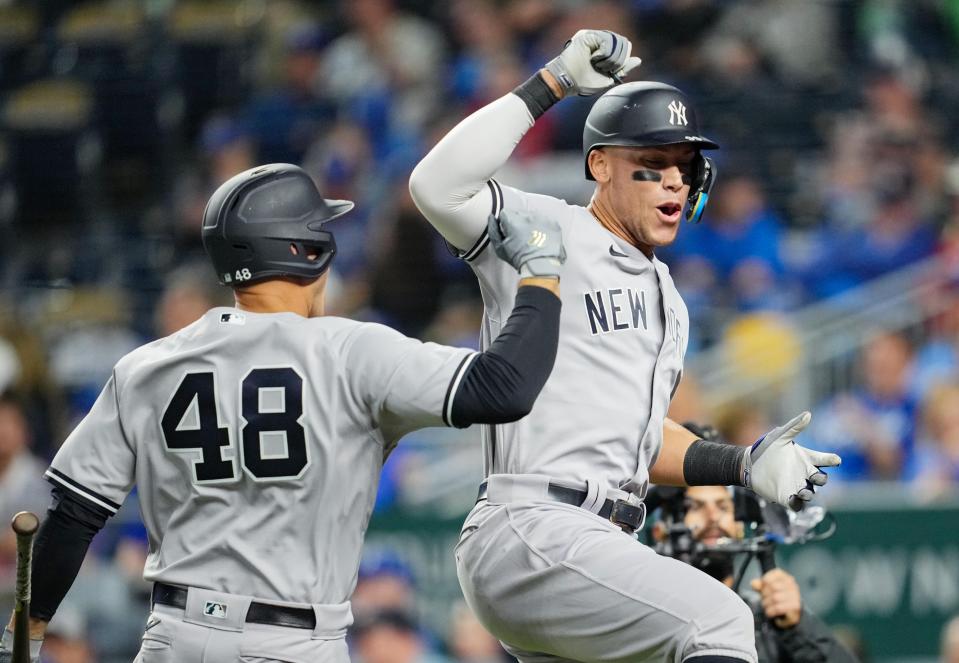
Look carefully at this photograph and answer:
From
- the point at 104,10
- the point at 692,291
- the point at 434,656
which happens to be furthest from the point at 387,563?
the point at 104,10

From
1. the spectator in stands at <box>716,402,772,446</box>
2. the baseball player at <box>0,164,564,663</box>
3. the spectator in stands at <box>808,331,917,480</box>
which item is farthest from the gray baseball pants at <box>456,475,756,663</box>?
the spectator in stands at <box>808,331,917,480</box>

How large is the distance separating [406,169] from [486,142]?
298 inches

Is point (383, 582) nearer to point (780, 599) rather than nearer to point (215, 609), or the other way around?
point (780, 599)

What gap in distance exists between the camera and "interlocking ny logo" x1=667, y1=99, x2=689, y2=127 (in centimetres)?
381

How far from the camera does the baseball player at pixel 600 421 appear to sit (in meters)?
3.37

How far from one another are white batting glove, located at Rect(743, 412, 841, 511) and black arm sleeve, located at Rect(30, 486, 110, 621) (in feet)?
4.99

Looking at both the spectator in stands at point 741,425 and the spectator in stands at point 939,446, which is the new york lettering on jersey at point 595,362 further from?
the spectator in stands at point 939,446

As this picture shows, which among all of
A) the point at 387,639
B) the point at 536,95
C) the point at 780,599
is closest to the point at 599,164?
the point at 536,95

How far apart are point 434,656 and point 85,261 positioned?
18.2 feet

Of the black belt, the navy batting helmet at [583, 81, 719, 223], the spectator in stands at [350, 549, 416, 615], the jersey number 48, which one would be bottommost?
the spectator in stands at [350, 549, 416, 615]

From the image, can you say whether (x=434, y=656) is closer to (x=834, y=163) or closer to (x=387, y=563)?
(x=387, y=563)

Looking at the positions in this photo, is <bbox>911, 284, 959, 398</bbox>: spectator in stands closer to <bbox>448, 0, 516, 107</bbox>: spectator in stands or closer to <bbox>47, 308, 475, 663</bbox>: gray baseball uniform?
<bbox>448, 0, 516, 107</bbox>: spectator in stands

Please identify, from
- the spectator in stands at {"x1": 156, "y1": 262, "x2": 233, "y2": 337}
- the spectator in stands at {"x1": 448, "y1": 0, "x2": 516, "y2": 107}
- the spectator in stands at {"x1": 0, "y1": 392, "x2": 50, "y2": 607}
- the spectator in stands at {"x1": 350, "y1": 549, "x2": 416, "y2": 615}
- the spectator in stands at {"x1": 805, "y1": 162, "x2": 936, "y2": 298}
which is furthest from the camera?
the spectator in stands at {"x1": 448, "y1": 0, "x2": 516, "y2": 107}

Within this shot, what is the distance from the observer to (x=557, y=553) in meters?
3.44
